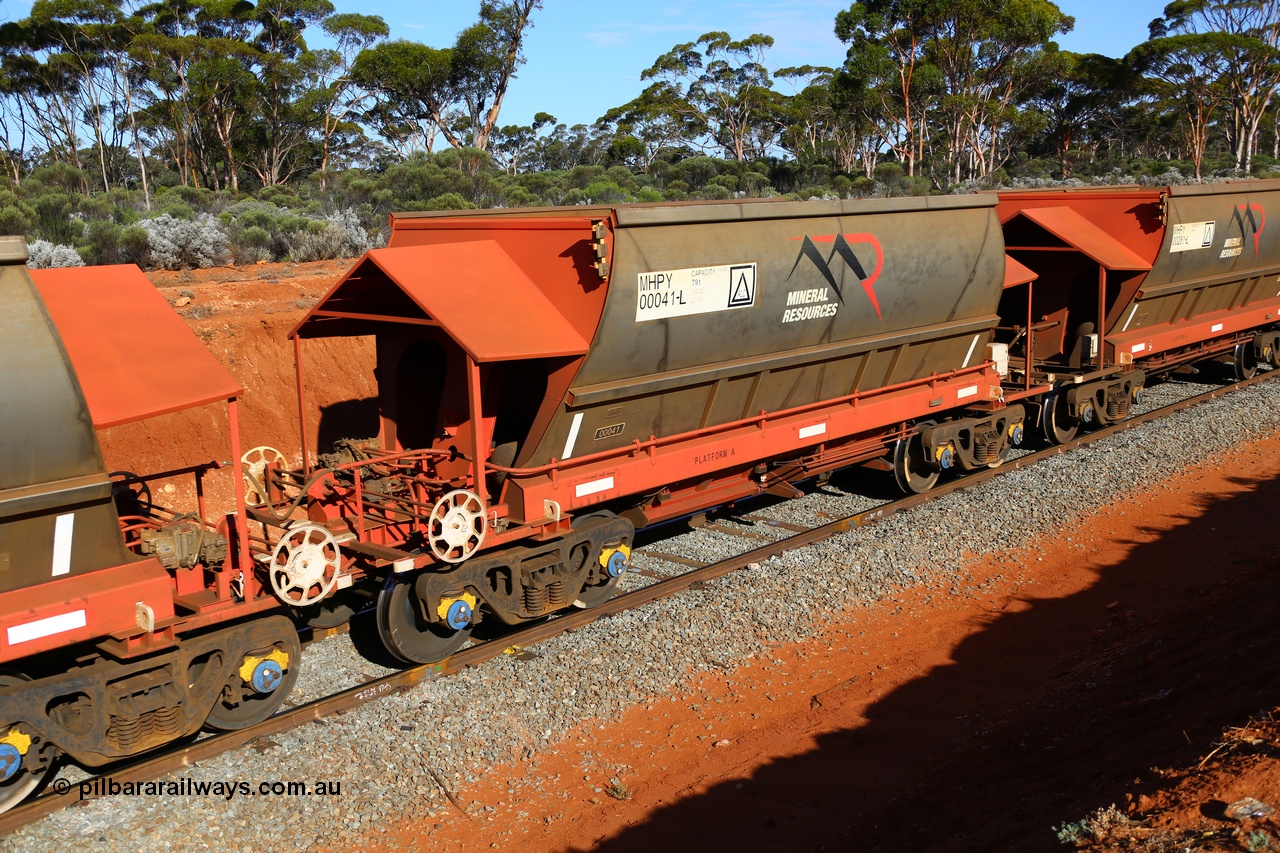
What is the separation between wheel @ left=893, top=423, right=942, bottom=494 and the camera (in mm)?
12172

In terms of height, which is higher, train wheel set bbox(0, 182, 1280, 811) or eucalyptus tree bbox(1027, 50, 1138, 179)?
eucalyptus tree bbox(1027, 50, 1138, 179)

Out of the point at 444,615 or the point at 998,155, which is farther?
the point at 998,155

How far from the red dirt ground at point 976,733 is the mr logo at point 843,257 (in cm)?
296

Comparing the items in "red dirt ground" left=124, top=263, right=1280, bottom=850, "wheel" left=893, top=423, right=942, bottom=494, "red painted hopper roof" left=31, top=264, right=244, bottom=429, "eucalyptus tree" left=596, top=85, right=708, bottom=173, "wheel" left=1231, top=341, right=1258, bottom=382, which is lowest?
"red dirt ground" left=124, top=263, right=1280, bottom=850

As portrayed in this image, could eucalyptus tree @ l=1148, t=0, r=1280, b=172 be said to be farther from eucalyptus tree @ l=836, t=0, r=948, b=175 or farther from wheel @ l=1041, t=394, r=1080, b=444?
wheel @ l=1041, t=394, r=1080, b=444

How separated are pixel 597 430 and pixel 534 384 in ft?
2.12

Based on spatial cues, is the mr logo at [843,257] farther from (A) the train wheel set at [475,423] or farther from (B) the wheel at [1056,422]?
(B) the wheel at [1056,422]

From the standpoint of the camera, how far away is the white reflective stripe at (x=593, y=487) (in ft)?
A: 28.2

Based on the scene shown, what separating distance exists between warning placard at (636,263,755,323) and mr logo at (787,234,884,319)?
0.64 m

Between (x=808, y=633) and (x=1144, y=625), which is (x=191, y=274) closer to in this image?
(x=808, y=633)

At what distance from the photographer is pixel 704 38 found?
5722 cm

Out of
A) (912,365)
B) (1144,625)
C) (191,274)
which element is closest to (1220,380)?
(912,365)

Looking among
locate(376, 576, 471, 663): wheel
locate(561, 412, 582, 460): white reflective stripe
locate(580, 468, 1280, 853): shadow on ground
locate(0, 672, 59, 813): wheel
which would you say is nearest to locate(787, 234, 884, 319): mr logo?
locate(561, 412, 582, 460): white reflective stripe

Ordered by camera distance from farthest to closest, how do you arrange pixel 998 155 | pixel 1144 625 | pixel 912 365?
1. pixel 998 155
2. pixel 912 365
3. pixel 1144 625
